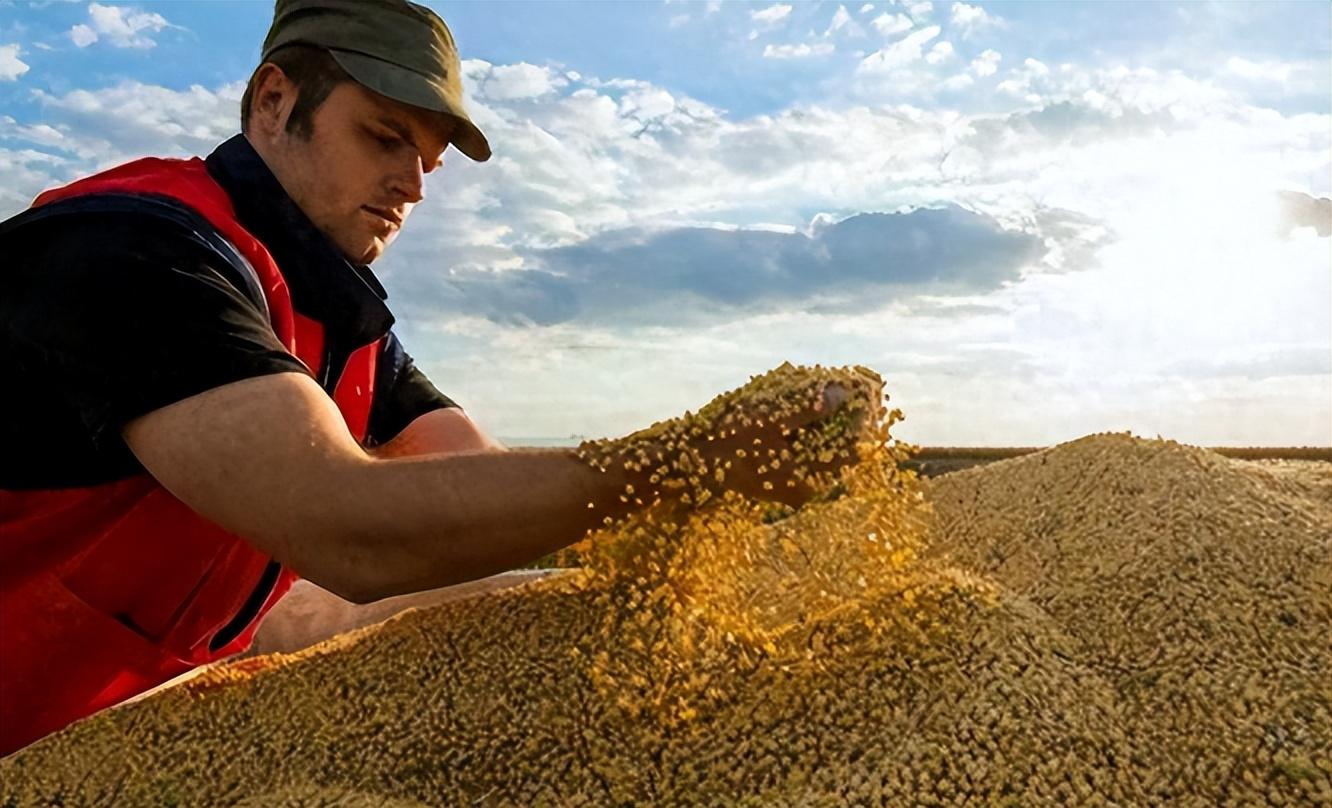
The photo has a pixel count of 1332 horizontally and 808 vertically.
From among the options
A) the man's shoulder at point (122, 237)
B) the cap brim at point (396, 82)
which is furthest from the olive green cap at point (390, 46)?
the man's shoulder at point (122, 237)

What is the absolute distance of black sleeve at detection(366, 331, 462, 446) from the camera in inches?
96.5

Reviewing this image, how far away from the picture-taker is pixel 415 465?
1.34 meters

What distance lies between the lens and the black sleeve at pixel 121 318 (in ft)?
4.28

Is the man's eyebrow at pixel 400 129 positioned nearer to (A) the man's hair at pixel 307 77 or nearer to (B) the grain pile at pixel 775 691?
(A) the man's hair at pixel 307 77

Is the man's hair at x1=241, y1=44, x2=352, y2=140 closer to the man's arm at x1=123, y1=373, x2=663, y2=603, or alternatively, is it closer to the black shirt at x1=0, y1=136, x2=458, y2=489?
the black shirt at x1=0, y1=136, x2=458, y2=489

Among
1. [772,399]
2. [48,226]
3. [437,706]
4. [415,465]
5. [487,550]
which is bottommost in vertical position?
[437,706]

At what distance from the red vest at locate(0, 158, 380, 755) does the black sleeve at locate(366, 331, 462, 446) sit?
27.3 inches

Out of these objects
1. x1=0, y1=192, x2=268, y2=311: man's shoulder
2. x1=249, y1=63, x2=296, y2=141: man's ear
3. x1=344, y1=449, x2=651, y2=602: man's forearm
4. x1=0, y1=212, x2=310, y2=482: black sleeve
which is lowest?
x1=344, y1=449, x2=651, y2=602: man's forearm

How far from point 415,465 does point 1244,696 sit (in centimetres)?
140

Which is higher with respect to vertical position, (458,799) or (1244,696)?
(1244,696)

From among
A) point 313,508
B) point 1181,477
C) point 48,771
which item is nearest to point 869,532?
point 313,508

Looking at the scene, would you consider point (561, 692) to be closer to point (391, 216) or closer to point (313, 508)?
point (313, 508)

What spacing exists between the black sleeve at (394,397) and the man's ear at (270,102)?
74cm

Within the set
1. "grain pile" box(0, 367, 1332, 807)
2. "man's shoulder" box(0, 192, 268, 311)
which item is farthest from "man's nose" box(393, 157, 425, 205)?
"grain pile" box(0, 367, 1332, 807)
